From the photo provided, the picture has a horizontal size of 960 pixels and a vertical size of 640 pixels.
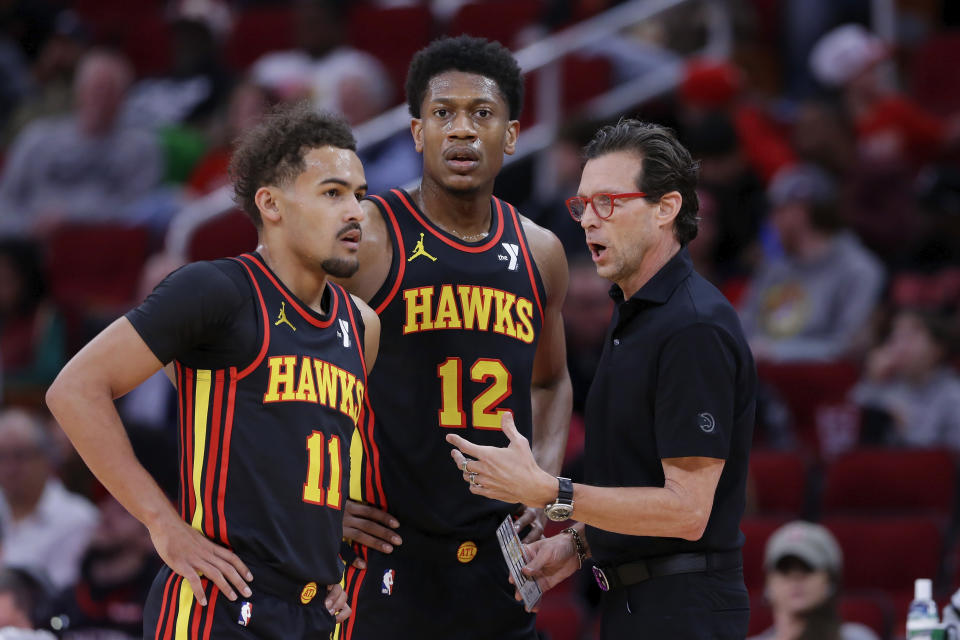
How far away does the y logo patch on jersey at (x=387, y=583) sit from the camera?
500 cm

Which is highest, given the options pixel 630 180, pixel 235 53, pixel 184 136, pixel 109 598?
pixel 235 53

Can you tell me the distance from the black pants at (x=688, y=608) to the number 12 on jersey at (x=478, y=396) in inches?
37.1

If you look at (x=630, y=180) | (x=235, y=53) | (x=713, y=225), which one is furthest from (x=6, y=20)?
(x=630, y=180)

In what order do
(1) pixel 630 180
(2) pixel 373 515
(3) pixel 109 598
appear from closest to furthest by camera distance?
(1) pixel 630 180 < (2) pixel 373 515 < (3) pixel 109 598

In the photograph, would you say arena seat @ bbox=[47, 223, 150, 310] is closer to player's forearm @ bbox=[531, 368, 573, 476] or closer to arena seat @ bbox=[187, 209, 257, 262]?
arena seat @ bbox=[187, 209, 257, 262]

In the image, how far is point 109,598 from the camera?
24.8 feet

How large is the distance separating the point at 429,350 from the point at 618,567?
1098mm

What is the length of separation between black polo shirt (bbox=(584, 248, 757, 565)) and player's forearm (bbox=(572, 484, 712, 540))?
5.1 inches

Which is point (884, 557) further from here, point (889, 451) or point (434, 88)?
point (434, 88)

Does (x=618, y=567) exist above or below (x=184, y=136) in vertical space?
below

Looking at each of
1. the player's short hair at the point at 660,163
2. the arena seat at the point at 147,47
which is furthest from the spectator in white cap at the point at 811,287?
the arena seat at the point at 147,47

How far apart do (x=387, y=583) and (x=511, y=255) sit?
4.19ft

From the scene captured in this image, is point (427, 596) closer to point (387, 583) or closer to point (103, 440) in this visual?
point (387, 583)

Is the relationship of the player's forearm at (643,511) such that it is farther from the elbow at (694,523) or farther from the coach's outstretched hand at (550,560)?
the coach's outstretched hand at (550,560)
